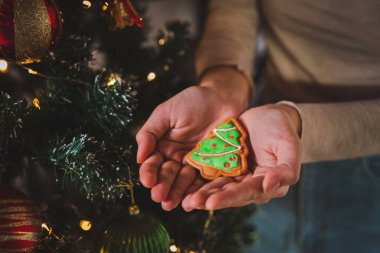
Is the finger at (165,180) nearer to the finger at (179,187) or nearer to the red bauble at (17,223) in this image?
the finger at (179,187)

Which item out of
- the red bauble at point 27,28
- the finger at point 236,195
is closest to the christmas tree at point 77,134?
the red bauble at point 27,28

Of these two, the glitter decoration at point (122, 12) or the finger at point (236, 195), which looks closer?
the finger at point (236, 195)

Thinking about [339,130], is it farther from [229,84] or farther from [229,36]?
[229,36]

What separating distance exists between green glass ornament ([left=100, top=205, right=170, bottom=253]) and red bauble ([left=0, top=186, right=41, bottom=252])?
15 centimetres

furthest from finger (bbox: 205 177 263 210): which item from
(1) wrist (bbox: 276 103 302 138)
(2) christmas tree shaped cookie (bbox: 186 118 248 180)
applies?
(1) wrist (bbox: 276 103 302 138)

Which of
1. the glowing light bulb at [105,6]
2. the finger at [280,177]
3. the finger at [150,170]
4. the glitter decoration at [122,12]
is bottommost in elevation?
the finger at [280,177]

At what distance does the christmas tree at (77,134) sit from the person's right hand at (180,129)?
48 millimetres

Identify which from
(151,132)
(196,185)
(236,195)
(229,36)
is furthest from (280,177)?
(229,36)

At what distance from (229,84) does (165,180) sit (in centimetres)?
41

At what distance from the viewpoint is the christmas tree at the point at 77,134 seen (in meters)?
0.64

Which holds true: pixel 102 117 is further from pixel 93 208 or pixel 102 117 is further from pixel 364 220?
pixel 364 220

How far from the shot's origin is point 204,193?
707 mm

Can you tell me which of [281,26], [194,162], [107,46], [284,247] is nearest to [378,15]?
[281,26]

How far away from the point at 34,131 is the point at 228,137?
45cm
